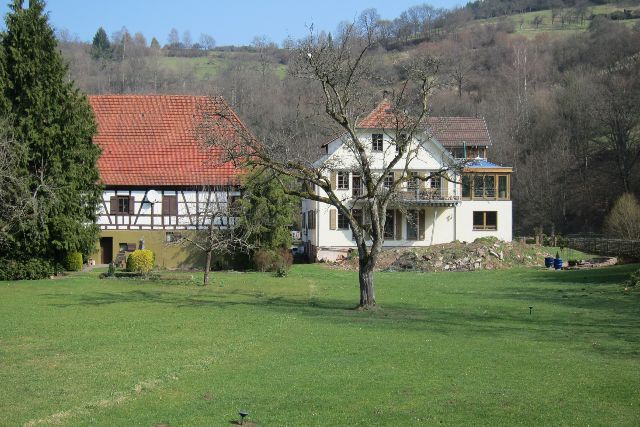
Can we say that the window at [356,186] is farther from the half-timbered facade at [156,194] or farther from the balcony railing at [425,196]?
the half-timbered facade at [156,194]

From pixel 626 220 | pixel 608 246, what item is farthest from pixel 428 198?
pixel 626 220

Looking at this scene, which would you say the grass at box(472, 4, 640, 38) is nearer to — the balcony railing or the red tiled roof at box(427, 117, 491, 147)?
the red tiled roof at box(427, 117, 491, 147)

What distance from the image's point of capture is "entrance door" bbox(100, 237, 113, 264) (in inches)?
1699

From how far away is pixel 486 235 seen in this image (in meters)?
51.9

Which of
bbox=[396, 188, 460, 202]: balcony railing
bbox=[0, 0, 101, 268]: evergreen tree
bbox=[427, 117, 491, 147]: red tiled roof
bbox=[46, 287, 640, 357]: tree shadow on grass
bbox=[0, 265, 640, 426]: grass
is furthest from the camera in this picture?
bbox=[427, 117, 491, 147]: red tiled roof

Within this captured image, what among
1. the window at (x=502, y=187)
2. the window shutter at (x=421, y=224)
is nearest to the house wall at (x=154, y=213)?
the window shutter at (x=421, y=224)

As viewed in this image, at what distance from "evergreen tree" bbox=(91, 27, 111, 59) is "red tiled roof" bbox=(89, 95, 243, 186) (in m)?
71.5

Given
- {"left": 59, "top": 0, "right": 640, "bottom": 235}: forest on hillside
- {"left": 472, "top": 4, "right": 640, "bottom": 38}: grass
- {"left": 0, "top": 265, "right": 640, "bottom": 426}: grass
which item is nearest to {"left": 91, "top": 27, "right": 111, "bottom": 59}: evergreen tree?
{"left": 59, "top": 0, "right": 640, "bottom": 235}: forest on hillside

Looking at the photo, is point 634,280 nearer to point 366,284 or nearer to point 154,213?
point 366,284

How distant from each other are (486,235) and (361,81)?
30027 millimetres

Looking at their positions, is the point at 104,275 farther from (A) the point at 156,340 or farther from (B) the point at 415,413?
(B) the point at 415,413

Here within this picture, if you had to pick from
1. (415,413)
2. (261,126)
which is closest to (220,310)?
(415,413)

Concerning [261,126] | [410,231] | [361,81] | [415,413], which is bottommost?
[415,413]

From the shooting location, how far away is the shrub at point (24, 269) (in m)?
34.2
